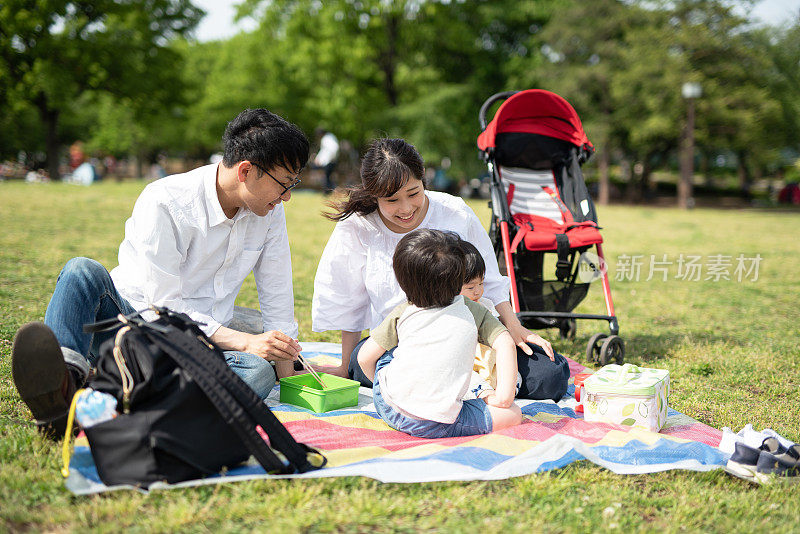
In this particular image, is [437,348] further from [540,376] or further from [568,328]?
[568,328]

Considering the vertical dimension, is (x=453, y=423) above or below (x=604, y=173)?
below

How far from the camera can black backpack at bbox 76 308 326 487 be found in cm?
219

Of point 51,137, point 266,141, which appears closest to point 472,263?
point 266,141

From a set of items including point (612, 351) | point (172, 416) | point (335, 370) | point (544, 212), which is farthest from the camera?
point (544, 212)

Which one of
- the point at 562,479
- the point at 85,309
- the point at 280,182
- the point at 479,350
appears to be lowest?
the point at 562,479

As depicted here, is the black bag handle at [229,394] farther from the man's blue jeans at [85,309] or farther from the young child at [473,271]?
the young child at [473,271]

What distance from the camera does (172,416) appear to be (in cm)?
220

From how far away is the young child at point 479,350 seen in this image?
307 centimetres

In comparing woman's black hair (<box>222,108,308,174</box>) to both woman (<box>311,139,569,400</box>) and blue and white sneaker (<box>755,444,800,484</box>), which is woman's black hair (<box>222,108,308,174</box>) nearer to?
woman (<box>311,139,569,400</box>)

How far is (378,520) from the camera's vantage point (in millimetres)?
2145

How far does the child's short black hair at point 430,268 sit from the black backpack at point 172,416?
0.79 metres

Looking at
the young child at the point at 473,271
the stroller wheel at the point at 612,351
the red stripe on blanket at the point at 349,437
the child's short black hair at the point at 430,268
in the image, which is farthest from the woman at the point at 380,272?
the stroller wheel at the point at 612,351

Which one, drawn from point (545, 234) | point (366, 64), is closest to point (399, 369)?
point (545, 234)

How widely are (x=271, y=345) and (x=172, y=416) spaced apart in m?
0.72
